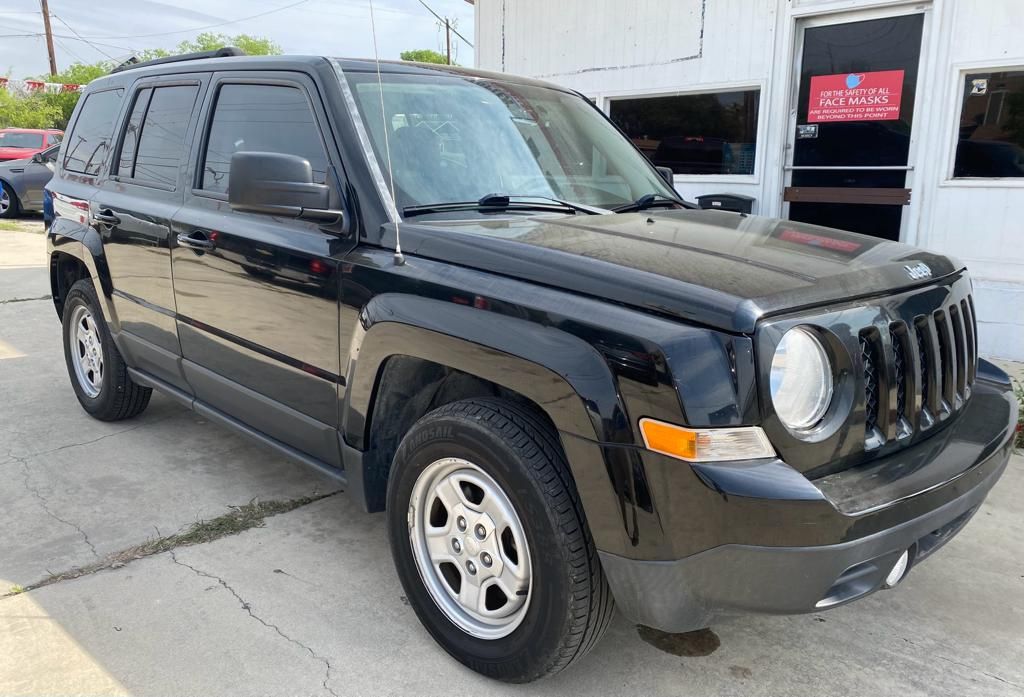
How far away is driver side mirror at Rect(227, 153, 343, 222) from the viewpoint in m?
2.68

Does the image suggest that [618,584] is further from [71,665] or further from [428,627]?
[71,665]

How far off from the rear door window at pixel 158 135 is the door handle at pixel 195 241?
1.21 feet

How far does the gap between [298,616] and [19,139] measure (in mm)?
19073

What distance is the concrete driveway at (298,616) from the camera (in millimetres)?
2549

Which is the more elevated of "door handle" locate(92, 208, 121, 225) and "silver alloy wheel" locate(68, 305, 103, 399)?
"door handle" locate(92, 208, 121, 225)

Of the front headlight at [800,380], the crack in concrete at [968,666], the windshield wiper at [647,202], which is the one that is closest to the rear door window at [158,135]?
the windshield wiper at [647,202]

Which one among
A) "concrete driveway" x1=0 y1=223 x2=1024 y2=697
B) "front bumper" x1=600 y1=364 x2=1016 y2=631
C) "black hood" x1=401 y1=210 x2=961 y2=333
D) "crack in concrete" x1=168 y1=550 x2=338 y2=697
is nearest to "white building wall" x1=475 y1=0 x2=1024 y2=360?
"concrete driveway" x1=0 y1=223 x2=1024 y2=697

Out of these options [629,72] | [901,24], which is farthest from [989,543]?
[629,72]

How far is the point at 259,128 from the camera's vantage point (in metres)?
3.34

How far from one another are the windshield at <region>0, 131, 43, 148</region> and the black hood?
1890 cm

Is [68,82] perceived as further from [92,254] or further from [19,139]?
[92,254]

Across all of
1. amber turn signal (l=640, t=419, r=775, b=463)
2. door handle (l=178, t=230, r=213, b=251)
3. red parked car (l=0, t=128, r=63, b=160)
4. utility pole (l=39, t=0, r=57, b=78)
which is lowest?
amber turn signal (l=640, t=419, r=775, b=463)

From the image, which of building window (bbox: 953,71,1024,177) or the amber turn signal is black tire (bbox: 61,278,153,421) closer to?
the amber turn signal

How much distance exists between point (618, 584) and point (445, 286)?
101 centimetres
